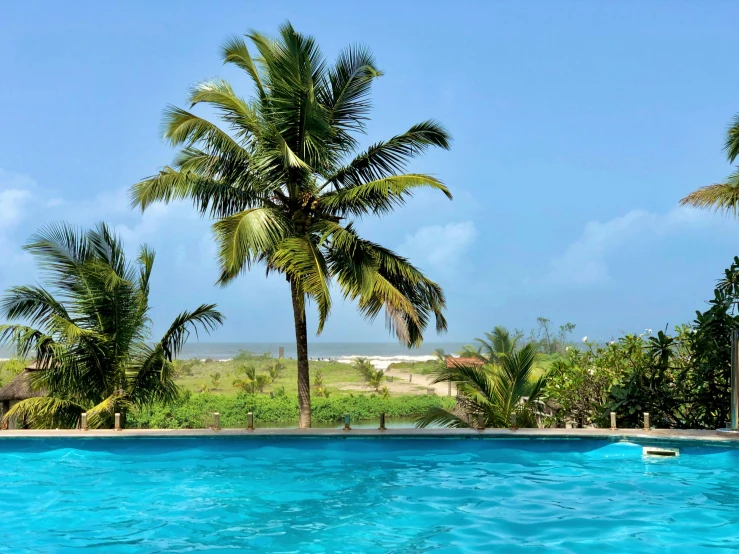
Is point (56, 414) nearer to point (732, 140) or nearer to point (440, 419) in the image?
point (440, 419)

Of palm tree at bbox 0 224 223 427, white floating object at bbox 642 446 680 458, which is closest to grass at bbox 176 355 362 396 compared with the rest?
palm tree at bbox 0 224 223 427

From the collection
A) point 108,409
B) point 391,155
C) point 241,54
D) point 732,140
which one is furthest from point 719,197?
point 108,409

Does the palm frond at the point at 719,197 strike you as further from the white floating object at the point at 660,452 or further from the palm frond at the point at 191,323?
the palm frond at the point at 191,323

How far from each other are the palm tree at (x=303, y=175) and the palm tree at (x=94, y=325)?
1317 mm

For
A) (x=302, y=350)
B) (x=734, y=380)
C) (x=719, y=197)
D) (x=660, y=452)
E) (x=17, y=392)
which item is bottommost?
(x=660, y=452)

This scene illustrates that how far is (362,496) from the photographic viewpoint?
645cm

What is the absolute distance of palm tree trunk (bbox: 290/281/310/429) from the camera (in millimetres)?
8992

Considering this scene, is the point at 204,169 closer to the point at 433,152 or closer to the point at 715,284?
the point at 433,152

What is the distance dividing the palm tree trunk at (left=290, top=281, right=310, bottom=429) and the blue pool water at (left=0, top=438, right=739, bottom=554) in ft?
3.43

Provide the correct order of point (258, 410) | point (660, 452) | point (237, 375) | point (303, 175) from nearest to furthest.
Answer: point (660, 452) < point (303, 175) < point (258, 410) < point (237, 375)

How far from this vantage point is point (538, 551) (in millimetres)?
4883

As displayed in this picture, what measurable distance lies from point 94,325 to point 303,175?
3.87m

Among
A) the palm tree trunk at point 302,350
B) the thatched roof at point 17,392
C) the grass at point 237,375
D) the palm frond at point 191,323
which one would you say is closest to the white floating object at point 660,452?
the palm tree trunk at point 302,350

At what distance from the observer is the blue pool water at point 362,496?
5.19 meters
